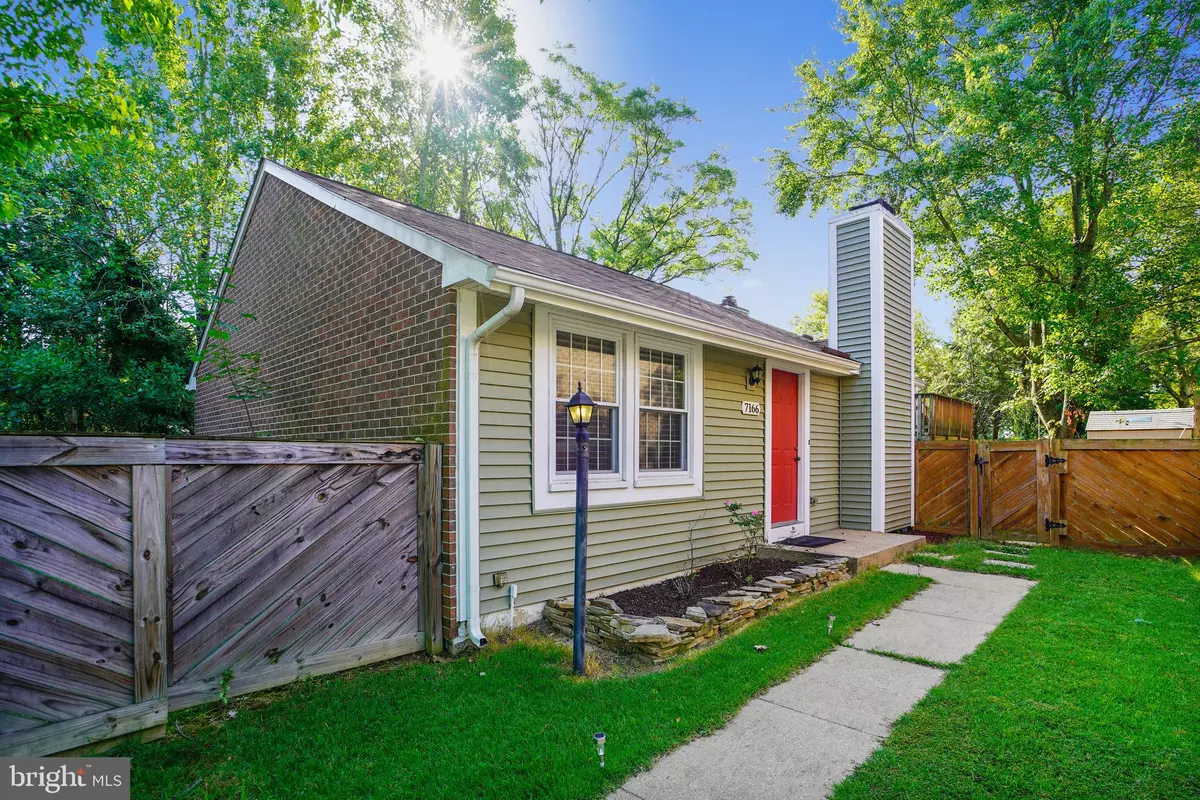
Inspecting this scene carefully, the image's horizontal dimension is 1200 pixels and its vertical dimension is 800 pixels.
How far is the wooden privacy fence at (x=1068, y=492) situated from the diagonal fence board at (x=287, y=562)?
880cm

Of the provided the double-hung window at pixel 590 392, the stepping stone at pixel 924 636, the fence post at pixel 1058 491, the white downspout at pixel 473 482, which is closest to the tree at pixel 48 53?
the white downspout at pixel 473 482

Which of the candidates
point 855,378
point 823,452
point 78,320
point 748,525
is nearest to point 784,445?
point 823,452

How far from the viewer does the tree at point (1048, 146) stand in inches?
444

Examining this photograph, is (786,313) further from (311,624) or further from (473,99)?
(311,624)

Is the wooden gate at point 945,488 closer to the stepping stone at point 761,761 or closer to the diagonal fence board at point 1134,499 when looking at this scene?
the diagonal fence board at point 1134,499

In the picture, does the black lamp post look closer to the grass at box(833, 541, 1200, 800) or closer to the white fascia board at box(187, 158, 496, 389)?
the white fascia board at box(187, 158, 496, 389)

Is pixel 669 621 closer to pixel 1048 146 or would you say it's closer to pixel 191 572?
pixel 191 572

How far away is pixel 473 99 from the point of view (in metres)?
17.7

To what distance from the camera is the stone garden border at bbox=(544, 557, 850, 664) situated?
4043 mm

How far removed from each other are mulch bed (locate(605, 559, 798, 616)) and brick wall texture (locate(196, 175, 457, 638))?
1674 millimetres

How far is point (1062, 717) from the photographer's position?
3086 millimetres

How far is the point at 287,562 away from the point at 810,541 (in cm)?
628

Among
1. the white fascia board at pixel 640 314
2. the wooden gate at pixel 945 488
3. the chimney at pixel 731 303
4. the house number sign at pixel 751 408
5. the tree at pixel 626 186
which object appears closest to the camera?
the white fascia board at pixel 640 314

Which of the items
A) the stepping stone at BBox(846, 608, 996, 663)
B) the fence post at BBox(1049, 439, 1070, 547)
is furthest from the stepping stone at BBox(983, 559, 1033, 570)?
the stepping stone at BBox(846, 608, 996, 663)
